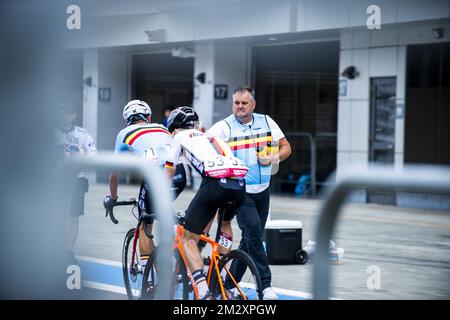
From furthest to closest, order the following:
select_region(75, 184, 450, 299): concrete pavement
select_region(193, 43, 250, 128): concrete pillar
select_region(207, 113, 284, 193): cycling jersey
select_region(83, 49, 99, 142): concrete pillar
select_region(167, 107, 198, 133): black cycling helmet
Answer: select_region(83, 49, 99, 142): concrete pillar → select_region(193, 43, 250, 128): concrete pillar → select_region(207, 113, 284, 193): cycling jersey → select_region(167, 107, 198, 133): black cycling helmet → select_region(75, 184, 450, 299): concrete pavement

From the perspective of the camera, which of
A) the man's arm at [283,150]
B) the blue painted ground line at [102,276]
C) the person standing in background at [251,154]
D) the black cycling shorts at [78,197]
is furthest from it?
the man's arm at [283,150]

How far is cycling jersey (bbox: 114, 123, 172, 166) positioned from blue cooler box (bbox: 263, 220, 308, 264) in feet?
9.56

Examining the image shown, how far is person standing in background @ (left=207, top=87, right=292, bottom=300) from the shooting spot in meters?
7.16

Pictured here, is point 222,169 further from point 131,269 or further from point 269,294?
point 131,269

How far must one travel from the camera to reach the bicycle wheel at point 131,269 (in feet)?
22.3

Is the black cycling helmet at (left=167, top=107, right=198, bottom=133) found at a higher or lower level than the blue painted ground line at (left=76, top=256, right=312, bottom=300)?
higher

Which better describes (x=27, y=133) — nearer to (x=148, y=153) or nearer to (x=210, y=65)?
(x=148, y=153)

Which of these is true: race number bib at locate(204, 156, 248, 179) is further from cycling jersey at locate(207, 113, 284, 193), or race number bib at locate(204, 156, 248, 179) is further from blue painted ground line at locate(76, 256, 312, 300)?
cycling jersey at locate(207, 113, 284, 193)

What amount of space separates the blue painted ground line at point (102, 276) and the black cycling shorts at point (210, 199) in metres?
0.67

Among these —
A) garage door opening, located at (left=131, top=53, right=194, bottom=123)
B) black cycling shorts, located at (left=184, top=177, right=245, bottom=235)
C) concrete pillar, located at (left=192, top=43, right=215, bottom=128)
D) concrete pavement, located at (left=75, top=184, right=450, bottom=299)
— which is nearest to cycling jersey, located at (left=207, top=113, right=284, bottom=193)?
concrete pavement, located at (left=75, top=184, right=450, bottom=299)

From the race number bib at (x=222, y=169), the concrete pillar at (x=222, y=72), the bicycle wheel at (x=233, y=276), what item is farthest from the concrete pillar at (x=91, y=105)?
the bicycle wheel at (x=233, y=276)

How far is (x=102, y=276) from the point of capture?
16.7ft

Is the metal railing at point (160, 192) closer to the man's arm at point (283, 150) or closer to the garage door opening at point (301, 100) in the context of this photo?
the man's arm at point (283, 150)

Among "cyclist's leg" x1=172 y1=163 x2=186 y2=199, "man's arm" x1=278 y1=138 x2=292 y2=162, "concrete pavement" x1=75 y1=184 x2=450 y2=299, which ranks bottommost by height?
"concrete pavement" x1=75 y1=184 x2=450 y2=299
